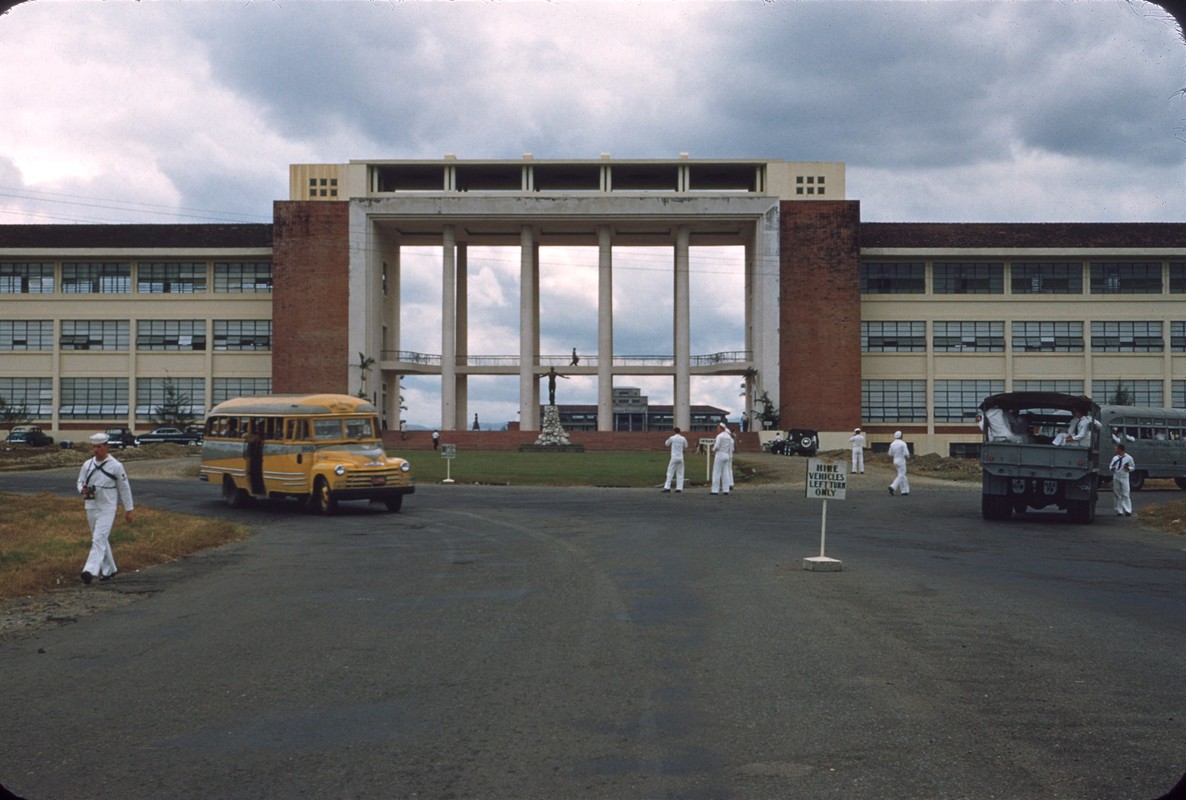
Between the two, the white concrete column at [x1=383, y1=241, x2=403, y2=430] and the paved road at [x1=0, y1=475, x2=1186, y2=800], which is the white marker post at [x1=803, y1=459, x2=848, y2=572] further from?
the white concrete column at [x1=383, y1=241, x2=403, y2=430]

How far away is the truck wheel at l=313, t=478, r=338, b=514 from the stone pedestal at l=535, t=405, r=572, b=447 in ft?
123

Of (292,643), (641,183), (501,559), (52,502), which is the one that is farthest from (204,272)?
(292,643)

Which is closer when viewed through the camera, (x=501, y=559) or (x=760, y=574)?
(x=760, y=574)

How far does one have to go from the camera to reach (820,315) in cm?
7231

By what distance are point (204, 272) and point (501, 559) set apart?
68.5 metres

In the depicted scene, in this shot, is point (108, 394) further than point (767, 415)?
Yes

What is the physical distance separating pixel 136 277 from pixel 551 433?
3508 cm

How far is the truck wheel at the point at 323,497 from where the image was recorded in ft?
79.3

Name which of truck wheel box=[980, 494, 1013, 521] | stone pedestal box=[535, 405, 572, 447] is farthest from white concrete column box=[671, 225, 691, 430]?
truck wheel box=[980, 494, 1013, 521]

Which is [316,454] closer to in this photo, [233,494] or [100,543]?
[233,494]

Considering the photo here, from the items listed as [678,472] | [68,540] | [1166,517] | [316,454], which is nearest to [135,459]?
[678,472]

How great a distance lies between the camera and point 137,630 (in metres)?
10.1

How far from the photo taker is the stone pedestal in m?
62.3

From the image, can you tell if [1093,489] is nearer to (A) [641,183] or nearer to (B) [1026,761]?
(B) [1026,761]
